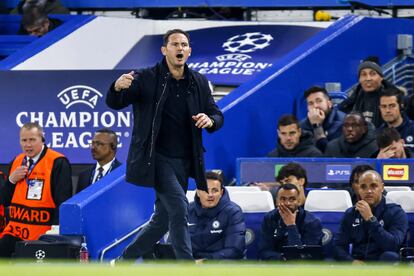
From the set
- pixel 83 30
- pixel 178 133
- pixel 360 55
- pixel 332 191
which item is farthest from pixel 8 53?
pixel 178 133

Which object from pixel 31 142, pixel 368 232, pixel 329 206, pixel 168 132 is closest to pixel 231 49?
pixel 31 142

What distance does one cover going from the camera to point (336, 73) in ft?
49.2

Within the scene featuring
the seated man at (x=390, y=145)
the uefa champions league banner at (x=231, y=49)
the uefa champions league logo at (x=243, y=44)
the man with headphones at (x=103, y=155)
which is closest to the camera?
the seated man at (x=390, y=145)

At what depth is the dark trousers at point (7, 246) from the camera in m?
12.2

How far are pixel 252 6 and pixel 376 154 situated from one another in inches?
213

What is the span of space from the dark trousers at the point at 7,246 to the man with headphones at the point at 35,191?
0.11 feet

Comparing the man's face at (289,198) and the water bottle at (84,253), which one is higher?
the man's face at (289,198)

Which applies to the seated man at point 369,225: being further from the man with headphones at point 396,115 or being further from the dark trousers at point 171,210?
the dark trousers at point 171,210

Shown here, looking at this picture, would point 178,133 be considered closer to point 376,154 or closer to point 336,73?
point 376,154

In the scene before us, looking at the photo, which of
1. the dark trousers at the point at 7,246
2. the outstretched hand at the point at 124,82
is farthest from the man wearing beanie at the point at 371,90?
the outstretched hand at the point at 124,82

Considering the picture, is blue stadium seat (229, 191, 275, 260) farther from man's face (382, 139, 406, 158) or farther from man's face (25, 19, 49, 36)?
man's face (25, 19, 49, 36)

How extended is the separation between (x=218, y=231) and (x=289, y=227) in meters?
0.57

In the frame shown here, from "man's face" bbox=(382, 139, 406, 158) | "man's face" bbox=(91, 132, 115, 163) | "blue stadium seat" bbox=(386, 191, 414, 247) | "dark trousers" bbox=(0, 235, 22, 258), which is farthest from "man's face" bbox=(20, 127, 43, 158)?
"blue stadium seat" bbox=(386, 191, 414, 247)

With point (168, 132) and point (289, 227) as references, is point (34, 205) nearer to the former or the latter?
point (289, 227)
